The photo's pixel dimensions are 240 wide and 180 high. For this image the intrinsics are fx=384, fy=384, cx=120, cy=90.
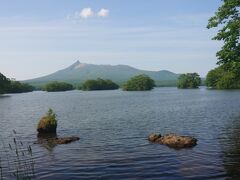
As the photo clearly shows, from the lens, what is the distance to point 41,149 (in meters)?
41.7

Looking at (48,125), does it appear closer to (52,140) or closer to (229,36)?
(52,140)

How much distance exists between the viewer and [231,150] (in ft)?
124

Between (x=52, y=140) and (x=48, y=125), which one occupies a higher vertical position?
(x=48, y=125)

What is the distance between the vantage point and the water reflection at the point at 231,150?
97.5ft

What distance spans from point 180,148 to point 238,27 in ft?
49.1

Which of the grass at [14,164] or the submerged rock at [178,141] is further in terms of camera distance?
the submerged rock at [178,141]

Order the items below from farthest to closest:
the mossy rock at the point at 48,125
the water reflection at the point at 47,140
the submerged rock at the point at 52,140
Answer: the mossy rock at the point at 48,125 < the submerged rock at the point at 52,140 < the water reflection at the point at 47,140

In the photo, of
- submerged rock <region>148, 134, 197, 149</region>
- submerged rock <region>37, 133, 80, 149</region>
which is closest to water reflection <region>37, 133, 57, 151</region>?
submerged rock <region>37, 133, 80, 149</region>

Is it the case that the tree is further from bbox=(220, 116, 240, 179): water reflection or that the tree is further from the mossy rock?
the mossy rock

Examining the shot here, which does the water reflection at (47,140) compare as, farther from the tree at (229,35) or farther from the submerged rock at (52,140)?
the tree at (229,35)

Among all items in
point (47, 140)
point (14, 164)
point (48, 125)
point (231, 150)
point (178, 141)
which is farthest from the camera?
point (48, 125)

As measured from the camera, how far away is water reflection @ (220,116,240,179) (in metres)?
29.7

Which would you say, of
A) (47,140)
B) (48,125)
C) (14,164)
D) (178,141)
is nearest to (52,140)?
(47,140)

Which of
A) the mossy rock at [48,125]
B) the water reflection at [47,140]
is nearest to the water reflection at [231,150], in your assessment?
the water reflection at [47,140]
